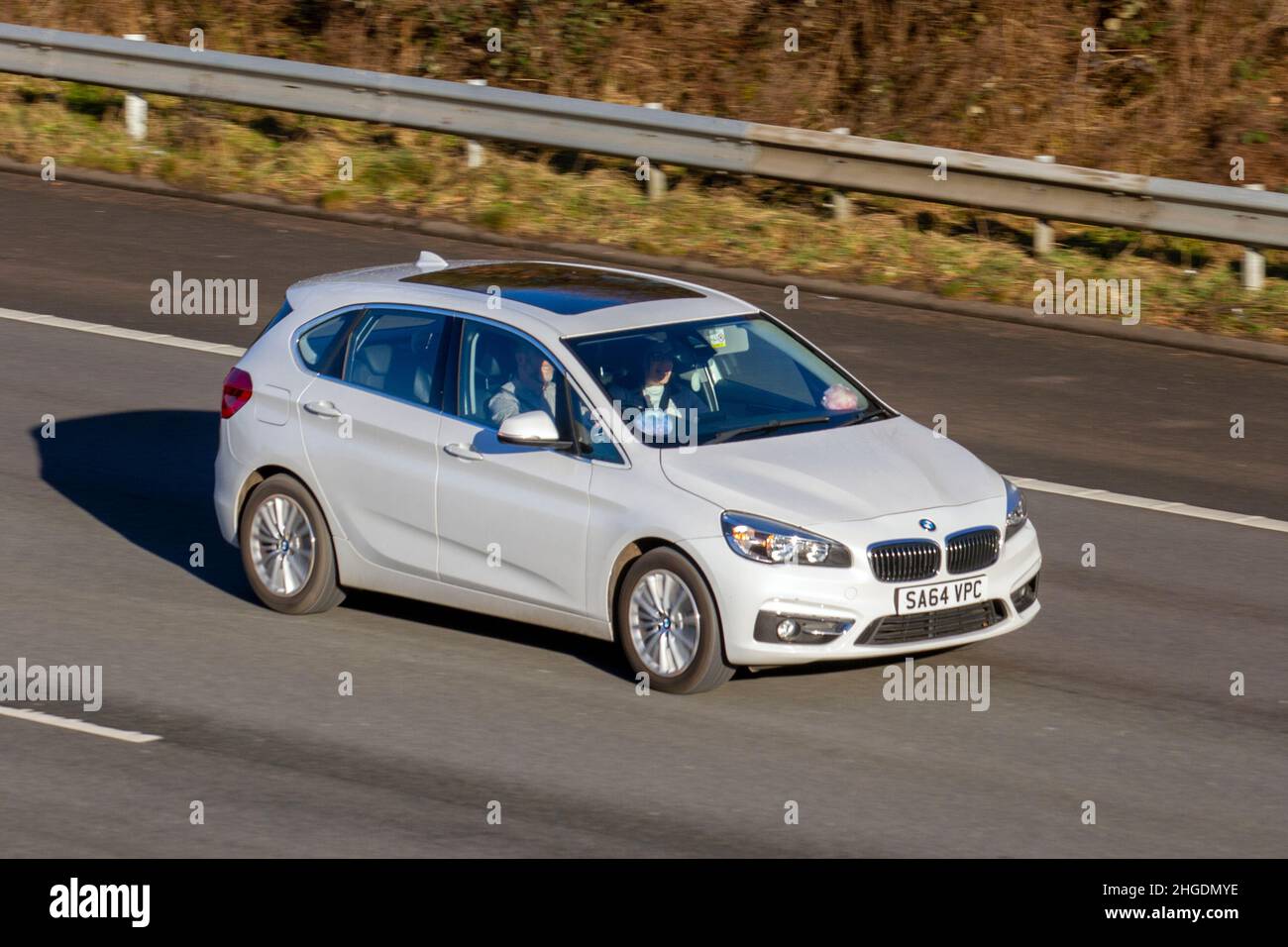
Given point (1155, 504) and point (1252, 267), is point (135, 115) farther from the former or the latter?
point (1155, 504)

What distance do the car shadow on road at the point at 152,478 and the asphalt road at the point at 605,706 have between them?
0.09ft

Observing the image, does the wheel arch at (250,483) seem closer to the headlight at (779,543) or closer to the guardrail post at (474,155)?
the headlight at (779,543)

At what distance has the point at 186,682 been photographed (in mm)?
9438

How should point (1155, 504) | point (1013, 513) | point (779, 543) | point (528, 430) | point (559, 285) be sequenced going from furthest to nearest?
point (1155, 504) < point (559, 285) < point (1013, 513) < point (528, 430) < point (779, 543)

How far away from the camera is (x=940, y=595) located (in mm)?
9164

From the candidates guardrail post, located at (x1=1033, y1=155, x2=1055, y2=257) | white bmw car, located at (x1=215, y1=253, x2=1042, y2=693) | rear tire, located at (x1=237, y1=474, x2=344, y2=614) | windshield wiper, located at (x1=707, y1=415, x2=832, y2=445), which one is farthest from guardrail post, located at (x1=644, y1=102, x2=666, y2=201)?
windshield wiper, located at (x1=707, y1=415, x2=832, y2=445)

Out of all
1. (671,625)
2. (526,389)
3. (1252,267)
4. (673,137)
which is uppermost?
(673,137)

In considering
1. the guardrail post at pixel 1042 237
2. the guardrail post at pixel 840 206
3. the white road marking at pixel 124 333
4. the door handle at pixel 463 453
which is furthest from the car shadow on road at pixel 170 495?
the guardrail post at pixel 1042 237

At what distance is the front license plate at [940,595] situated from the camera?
29.7ft

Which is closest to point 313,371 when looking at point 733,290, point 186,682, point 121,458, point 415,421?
point 415,421

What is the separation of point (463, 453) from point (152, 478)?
3.74m

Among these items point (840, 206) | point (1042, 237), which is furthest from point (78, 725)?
point (840, 206)

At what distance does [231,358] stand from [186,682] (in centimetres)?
639
